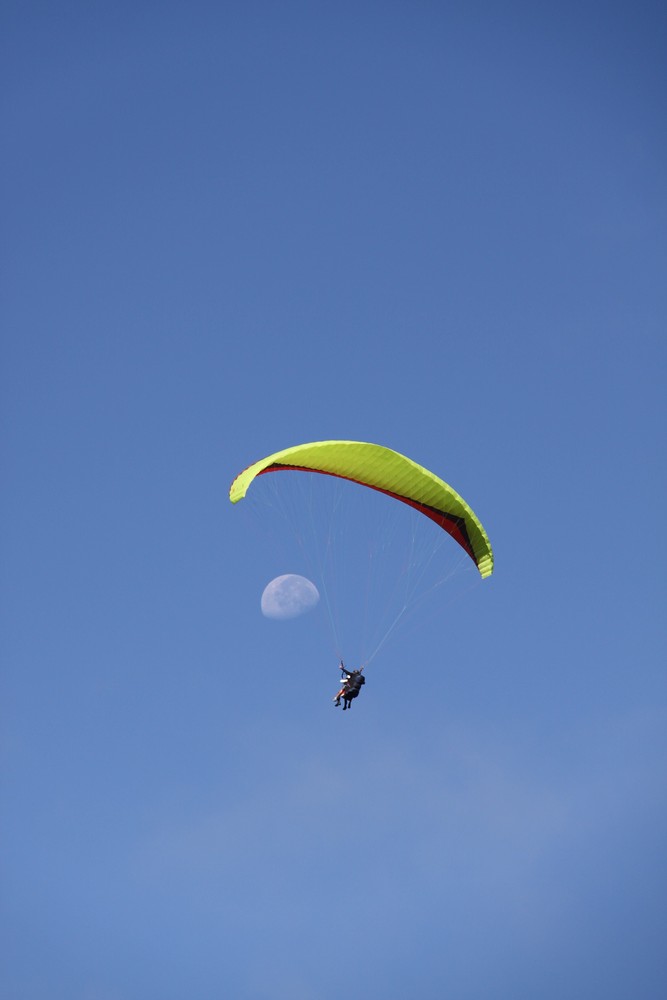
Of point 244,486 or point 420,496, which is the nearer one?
point 244,486

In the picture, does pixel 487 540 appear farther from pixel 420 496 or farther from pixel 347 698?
pixel 347 698

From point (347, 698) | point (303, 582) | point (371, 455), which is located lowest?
point (347, 698)

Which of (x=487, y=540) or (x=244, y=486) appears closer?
(x=244, y=486)

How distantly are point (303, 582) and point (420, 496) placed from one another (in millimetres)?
3652

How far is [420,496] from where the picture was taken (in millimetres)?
30969

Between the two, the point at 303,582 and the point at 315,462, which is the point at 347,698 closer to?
the point at 303,582

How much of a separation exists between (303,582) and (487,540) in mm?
4727

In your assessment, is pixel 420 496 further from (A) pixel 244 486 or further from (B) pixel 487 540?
(A) pixel 244 486

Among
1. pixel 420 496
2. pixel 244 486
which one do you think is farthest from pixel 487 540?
pixel 244 486

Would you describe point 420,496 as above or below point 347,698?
above

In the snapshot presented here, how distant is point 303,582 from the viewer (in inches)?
1235

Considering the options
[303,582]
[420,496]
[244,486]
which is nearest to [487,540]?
[420,496]

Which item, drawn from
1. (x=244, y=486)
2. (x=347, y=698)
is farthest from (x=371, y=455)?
(x=347, y=698)

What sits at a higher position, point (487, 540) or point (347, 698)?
point (487, 540)
